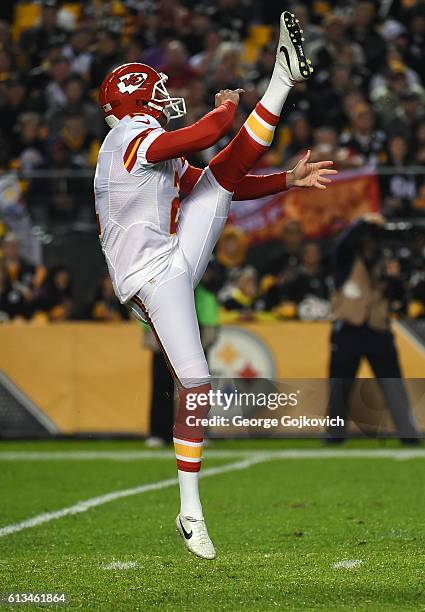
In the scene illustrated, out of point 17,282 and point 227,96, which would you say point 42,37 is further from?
point 227,96

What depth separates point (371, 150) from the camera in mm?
15242

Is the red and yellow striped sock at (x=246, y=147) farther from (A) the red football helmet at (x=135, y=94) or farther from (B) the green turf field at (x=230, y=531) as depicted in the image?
(B) the green turf field at (x=230, y=531)

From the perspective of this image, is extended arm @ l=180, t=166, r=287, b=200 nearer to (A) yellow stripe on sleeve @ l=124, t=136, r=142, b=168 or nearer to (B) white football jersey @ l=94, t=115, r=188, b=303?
(B) white football jersey @ l=94, t=115, r=188, b=303

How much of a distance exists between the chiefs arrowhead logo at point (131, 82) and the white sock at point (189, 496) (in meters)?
1.79

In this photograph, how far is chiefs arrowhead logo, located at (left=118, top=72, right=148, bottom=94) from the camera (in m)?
6.29

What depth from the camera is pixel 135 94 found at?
20.6ft

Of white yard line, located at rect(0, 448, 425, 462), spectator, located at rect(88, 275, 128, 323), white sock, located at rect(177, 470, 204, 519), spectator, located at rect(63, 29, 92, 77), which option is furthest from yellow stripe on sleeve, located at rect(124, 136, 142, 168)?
spectator, located at rect(63, 29, 92, 77)

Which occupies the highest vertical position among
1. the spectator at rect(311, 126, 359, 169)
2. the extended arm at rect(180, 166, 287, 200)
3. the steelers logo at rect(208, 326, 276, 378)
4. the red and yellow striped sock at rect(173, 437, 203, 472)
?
the extended arm at rect(180, 166, 287, 200)

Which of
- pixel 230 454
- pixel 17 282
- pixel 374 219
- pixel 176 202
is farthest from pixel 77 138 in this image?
pixel 176 202

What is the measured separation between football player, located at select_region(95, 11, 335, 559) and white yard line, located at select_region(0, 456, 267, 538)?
6.35 ft

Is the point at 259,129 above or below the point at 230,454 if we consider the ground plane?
above

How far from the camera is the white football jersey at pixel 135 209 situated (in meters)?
6.07

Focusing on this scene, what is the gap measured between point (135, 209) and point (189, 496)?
132 cm

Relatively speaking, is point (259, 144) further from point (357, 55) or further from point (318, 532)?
point (357, 55)
